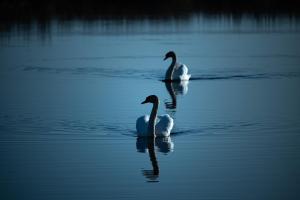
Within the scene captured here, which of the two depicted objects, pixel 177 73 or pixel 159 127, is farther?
pixel 177 73

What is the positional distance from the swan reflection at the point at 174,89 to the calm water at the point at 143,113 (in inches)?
2.1

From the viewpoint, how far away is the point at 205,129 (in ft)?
53.1

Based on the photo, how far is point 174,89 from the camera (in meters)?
23.0

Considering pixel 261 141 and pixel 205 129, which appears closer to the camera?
pixel 261 141

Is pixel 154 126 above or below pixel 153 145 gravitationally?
above

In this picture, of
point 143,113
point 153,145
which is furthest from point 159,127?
point 143,113

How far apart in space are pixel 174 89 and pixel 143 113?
474 centimetres

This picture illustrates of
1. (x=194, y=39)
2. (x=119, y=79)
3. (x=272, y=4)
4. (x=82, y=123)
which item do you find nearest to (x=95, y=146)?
(x=82, y=123)

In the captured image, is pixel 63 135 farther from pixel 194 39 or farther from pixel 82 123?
pixel 194 39

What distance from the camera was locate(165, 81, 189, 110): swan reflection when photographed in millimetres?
20125

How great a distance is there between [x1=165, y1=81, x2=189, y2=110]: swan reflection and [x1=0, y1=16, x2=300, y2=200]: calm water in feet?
0.18

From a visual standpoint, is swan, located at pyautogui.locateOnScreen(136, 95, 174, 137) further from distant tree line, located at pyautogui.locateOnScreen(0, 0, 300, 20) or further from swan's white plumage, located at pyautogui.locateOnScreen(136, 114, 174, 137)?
distant tree line, located at pyautogui.locateOnScreen(0, 0, 300, 20)

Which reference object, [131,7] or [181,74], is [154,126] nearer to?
[181,74]

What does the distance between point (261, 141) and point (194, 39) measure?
23.5m
